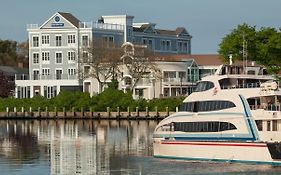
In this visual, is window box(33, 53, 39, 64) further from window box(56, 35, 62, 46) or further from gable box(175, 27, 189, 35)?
gable box(175, 27, 189, 35)

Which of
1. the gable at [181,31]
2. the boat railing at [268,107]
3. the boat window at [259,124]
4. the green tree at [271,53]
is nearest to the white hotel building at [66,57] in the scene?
the gable at [181,31]

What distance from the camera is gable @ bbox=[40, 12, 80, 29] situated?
538ft

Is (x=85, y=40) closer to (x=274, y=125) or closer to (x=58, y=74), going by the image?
(x=58, y=74)

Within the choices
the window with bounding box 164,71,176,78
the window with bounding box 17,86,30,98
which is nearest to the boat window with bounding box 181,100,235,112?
the window with bounding box 164,71,176,78

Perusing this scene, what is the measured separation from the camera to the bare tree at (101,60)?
14962cm

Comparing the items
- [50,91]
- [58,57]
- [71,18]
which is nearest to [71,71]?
[58,57]

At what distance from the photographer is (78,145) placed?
80.4 m

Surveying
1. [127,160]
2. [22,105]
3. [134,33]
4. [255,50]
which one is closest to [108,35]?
[134,33]

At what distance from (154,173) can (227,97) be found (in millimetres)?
6810

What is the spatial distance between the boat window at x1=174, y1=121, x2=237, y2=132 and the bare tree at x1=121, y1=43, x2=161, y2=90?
285 ft

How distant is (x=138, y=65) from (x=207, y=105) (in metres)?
89.3

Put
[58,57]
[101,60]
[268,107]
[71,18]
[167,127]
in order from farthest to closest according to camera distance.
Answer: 1. [71,18]
2. [58,57]
3. [101,60]
4. [167,127]
5. [268,107]

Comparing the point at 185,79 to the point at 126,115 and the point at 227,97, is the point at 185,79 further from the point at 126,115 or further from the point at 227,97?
the point at 227,97

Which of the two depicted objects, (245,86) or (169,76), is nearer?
(245,86)
